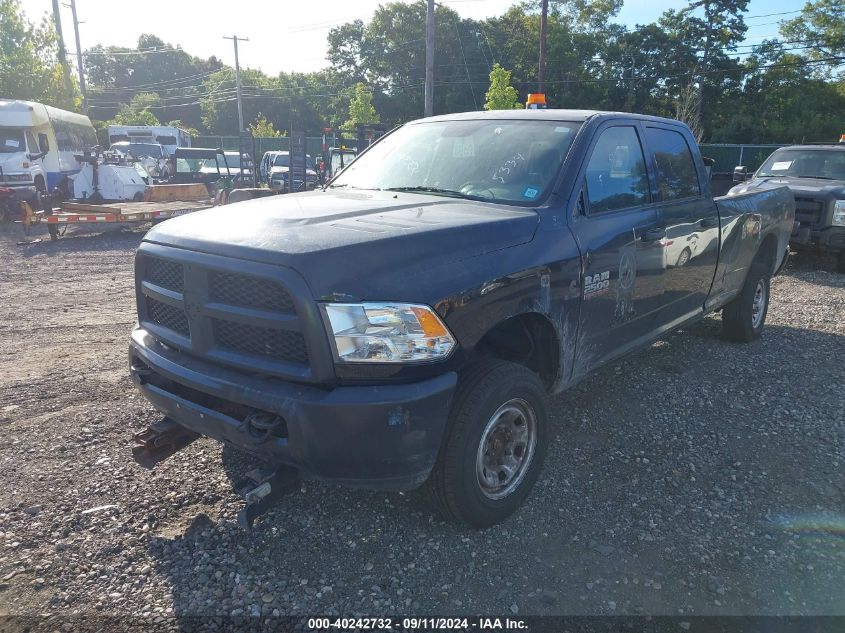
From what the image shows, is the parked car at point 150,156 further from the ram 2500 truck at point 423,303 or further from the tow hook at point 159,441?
the tow hook at point 159,441

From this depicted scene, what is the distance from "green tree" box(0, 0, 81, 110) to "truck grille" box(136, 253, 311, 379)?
3300 centimetres

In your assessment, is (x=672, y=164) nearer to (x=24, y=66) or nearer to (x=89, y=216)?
(x=89, y=216)

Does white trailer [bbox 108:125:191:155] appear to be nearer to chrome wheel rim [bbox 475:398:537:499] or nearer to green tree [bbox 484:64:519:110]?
green tree [bbox 484:64:519:110]

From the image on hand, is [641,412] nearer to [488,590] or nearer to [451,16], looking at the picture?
[488,590]

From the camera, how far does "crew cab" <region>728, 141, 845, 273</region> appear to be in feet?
32.5

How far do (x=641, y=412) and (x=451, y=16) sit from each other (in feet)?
186

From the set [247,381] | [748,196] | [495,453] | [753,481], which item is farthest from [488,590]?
[748,196]

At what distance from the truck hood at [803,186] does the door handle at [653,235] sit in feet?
20.8

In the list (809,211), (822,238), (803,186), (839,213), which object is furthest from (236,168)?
(839,213)

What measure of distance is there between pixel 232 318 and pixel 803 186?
10.7 metres

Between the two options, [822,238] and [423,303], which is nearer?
[423,303]

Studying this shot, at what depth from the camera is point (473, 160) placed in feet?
13.0

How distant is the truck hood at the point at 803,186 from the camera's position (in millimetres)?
9938

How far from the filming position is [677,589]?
280cm
